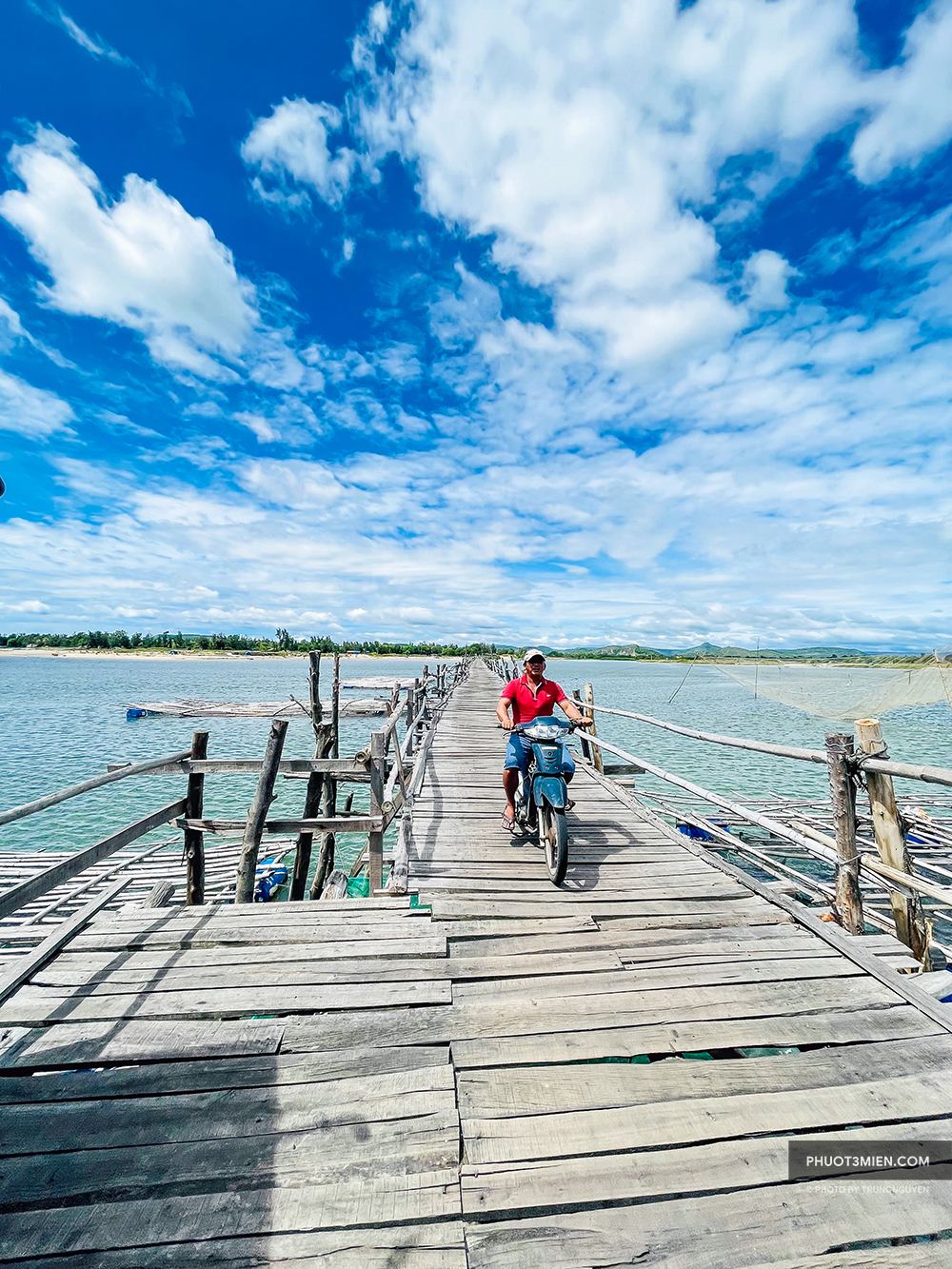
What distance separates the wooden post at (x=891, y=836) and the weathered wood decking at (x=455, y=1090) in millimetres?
242

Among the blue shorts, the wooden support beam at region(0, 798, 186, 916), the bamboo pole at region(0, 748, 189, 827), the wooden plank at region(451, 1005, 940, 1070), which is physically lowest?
the wooden plank at region(451, 1005, 940, 1070)

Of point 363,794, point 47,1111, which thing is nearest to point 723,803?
point 47,1111

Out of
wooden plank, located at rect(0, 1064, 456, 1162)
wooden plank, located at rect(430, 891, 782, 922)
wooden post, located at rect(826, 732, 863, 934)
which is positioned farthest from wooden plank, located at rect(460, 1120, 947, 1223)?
wooden plank, located at rect(430, 891, 782, 922)

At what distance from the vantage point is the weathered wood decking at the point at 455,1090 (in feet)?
5.72

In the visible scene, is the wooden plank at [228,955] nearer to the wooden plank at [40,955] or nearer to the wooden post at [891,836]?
the wooden plank at [40,955]

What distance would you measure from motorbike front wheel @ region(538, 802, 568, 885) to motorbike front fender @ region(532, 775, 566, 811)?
5 centimetres

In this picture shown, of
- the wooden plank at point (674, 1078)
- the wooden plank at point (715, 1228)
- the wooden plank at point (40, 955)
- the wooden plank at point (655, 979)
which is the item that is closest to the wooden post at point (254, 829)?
the wooden plank at point (40, 955)

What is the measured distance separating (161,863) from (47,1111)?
794 cm

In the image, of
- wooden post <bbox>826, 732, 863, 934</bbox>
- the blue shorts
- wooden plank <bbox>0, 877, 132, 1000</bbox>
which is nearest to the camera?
wooden plank <bbox>0, 877, 132, 1000</bbox>

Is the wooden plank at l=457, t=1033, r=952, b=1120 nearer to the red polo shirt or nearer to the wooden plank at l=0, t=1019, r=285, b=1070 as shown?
the wooden plank at l=0, t=1019, r=285, b=1070

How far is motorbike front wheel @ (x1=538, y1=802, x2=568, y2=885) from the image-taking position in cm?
441

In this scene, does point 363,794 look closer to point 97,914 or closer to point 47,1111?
point 97,914

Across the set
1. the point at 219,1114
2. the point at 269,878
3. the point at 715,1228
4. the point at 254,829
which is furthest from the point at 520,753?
the point at 269,878

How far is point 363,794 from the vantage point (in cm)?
1697
